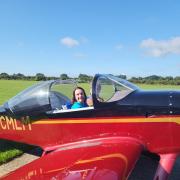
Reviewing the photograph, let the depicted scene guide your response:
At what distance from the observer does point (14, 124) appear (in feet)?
22.6

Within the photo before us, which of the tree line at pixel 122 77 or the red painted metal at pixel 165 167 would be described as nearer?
the red painted metal at pixel 165 167

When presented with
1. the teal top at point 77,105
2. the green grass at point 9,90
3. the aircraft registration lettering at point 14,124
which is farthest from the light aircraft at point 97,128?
the green grass at point 9,90

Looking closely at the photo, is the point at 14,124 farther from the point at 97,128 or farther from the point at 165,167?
the point at 165,167

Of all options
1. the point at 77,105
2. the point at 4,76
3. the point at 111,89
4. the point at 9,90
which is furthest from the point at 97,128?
the point at 4,76

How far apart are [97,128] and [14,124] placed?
72.8 inches

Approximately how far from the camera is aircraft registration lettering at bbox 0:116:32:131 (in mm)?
6668

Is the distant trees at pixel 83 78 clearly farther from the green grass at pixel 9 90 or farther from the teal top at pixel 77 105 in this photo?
the green grass at pixel 9 90

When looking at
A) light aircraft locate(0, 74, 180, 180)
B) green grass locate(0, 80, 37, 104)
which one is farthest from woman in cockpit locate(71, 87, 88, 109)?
green grass locate(0, 80, 37, 104)

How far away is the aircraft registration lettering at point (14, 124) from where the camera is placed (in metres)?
6.67

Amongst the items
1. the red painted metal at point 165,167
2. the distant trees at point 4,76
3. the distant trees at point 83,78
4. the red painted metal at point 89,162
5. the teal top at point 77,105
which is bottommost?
the red painted metal at point 165,167

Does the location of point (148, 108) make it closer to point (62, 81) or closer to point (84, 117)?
point (84, 117)

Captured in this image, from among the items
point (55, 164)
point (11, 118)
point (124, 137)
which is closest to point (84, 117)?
point (124, 137)

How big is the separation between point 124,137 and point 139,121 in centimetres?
36

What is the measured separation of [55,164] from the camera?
5.04 metres
